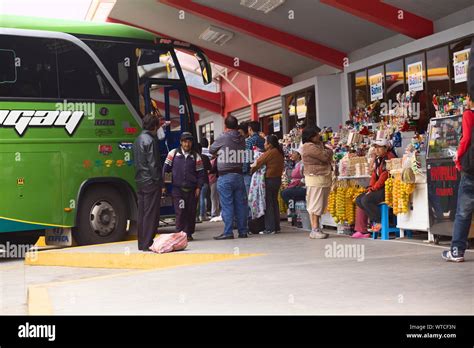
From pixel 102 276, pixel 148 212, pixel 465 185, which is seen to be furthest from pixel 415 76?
pixel 102 276

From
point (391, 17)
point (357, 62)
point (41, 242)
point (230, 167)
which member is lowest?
point (41, 242)

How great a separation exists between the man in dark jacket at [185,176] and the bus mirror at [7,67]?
2.64 meters

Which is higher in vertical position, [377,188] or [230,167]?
[230,167]

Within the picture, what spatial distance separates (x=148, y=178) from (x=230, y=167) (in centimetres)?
181

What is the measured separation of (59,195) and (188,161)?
85.2 inches

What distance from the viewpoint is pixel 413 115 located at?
14.4 meters

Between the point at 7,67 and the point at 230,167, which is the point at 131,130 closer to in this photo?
the point at 230,167

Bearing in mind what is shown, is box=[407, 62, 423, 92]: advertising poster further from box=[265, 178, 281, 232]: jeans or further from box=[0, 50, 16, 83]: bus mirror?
box=[0, 50, 16, 83]: bus mirror

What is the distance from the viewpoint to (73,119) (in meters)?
12.5

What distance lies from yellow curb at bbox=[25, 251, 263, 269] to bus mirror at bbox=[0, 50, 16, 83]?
2.64m

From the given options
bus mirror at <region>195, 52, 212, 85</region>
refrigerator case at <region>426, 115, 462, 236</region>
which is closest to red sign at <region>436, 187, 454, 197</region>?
refrigerator case at <region>426, 115, 462, 236</region>

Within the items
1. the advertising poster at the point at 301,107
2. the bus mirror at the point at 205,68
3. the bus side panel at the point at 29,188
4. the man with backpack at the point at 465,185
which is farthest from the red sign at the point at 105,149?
the advertising poster at the point at 301,107
